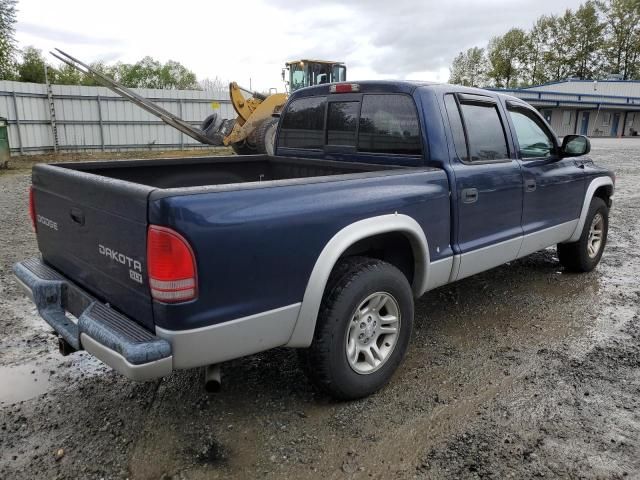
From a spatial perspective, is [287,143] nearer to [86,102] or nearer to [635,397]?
[635,397]

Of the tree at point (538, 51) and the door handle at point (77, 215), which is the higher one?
the tree at point (538, 51)

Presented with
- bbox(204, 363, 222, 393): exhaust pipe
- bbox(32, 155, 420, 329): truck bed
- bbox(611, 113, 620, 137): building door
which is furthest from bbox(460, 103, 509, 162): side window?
bbox(611, 113, 620, 137): building door

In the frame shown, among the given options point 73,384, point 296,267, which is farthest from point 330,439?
point 73,384

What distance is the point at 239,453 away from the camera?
2676 millimetres

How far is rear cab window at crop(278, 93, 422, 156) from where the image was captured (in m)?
3.74

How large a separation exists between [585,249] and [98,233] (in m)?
4.87

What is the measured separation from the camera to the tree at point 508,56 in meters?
71.8

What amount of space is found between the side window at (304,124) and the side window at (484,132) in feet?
3.96

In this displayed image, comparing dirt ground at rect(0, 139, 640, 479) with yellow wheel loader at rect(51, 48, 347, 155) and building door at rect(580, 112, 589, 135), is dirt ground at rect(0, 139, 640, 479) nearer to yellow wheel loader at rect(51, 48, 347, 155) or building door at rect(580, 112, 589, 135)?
yellow wheel loader at rect(51, 48, 347, 155)

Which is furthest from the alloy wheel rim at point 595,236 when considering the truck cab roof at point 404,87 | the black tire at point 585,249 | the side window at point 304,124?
the side window at point 304,124

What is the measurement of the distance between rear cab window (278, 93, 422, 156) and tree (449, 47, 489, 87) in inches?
3082

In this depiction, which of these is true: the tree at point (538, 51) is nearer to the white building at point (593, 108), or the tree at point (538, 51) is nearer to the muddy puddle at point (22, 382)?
the white building at point (593, 108)

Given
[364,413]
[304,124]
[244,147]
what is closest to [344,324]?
[364,413]

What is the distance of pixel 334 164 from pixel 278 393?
179 centimetres
